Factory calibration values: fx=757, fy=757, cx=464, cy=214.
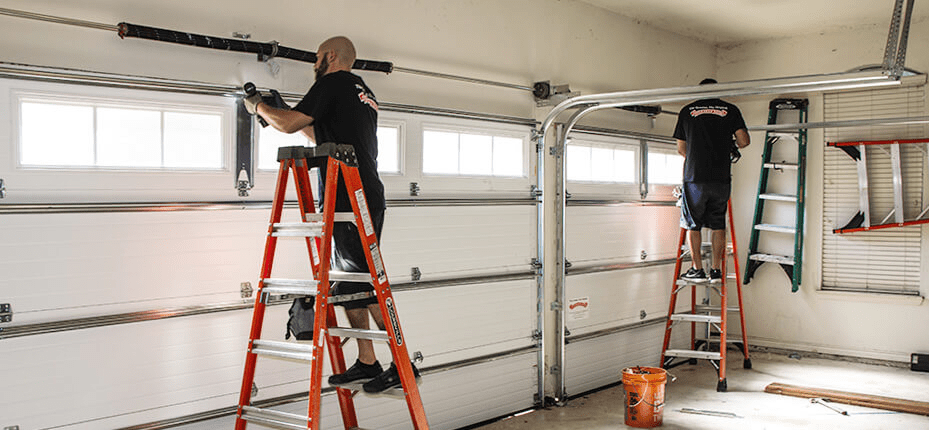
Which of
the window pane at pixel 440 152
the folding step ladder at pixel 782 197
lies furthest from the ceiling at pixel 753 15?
the window pane at pixel 440 152

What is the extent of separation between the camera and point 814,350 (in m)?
7.48

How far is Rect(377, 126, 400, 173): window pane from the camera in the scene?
4488 millimetres

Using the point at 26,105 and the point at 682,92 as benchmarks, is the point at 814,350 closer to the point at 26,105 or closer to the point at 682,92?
the point at 682,92

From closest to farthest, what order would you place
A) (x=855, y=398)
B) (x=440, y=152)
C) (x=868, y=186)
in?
1. (x=440, y=152)
2. (x=855, y=398)
3. (x=868, y=186)

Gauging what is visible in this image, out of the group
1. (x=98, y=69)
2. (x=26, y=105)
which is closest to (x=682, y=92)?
(x=98, y=69)

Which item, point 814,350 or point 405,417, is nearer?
point 405,417

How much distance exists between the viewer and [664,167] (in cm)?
706

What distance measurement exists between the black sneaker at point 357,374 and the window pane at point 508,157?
222cm

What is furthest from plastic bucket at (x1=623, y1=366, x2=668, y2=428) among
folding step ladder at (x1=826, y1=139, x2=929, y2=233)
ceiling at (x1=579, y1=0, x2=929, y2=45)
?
folding step ladder at (x1=826, y1=139, x2=929, y2=233)

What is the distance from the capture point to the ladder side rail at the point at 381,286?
10.4 feet

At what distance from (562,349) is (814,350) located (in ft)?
11.0

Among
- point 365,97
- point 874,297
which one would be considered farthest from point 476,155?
point 874,297

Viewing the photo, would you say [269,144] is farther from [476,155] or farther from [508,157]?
[508,157]

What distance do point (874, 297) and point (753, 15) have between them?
290 cm
